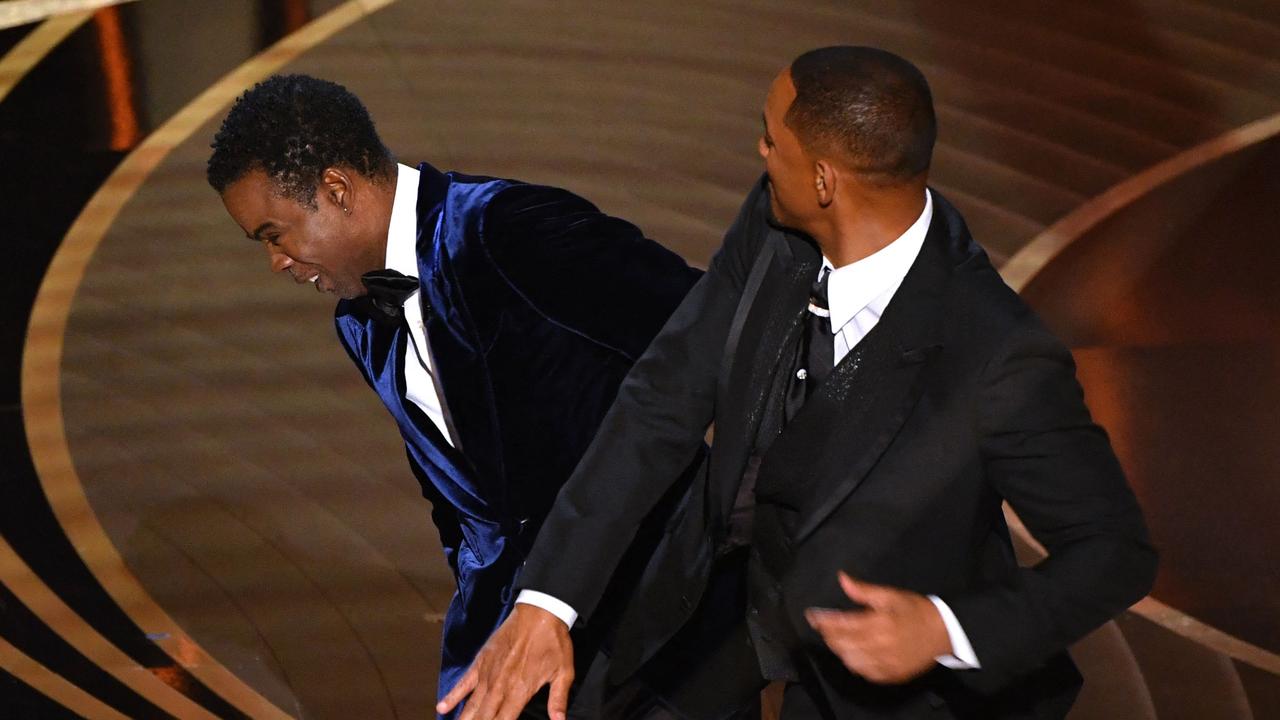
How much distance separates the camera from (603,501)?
1.98 metres

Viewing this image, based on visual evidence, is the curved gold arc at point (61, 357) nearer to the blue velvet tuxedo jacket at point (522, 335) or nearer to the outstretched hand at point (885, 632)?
the blue velvet tuxedo jacket at point (522, 335)

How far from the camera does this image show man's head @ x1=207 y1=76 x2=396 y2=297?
2219 millimetres

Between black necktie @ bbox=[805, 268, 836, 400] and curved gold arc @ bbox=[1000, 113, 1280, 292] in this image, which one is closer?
black necktie @ bbox=[805, 268, 836, 400]

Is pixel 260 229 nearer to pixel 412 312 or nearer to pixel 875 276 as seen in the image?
pixel 412 312

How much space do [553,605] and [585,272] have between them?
1.51 feet

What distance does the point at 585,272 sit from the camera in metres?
2.14

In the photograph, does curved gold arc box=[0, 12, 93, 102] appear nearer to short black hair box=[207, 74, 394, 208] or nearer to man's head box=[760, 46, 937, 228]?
short black hair box=[207, 74, 394, 208]

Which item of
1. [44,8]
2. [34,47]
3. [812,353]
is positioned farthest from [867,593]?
[44,8]

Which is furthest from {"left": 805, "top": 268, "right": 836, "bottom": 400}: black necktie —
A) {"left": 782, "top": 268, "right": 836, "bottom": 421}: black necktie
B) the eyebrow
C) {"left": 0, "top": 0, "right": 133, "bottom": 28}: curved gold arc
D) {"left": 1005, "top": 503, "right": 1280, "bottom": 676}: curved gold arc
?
{"left": 0, "top": 0, "right": 133, "bottom": 28}: curved gold arc

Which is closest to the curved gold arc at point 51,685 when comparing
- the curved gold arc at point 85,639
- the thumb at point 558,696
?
the curved gold arc at point 85,639

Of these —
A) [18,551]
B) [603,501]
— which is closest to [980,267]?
[603,501]

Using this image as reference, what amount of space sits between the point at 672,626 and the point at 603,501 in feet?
0.75

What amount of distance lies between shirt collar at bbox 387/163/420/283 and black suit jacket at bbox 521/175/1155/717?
42 cm

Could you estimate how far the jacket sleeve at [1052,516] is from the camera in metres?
1.65
